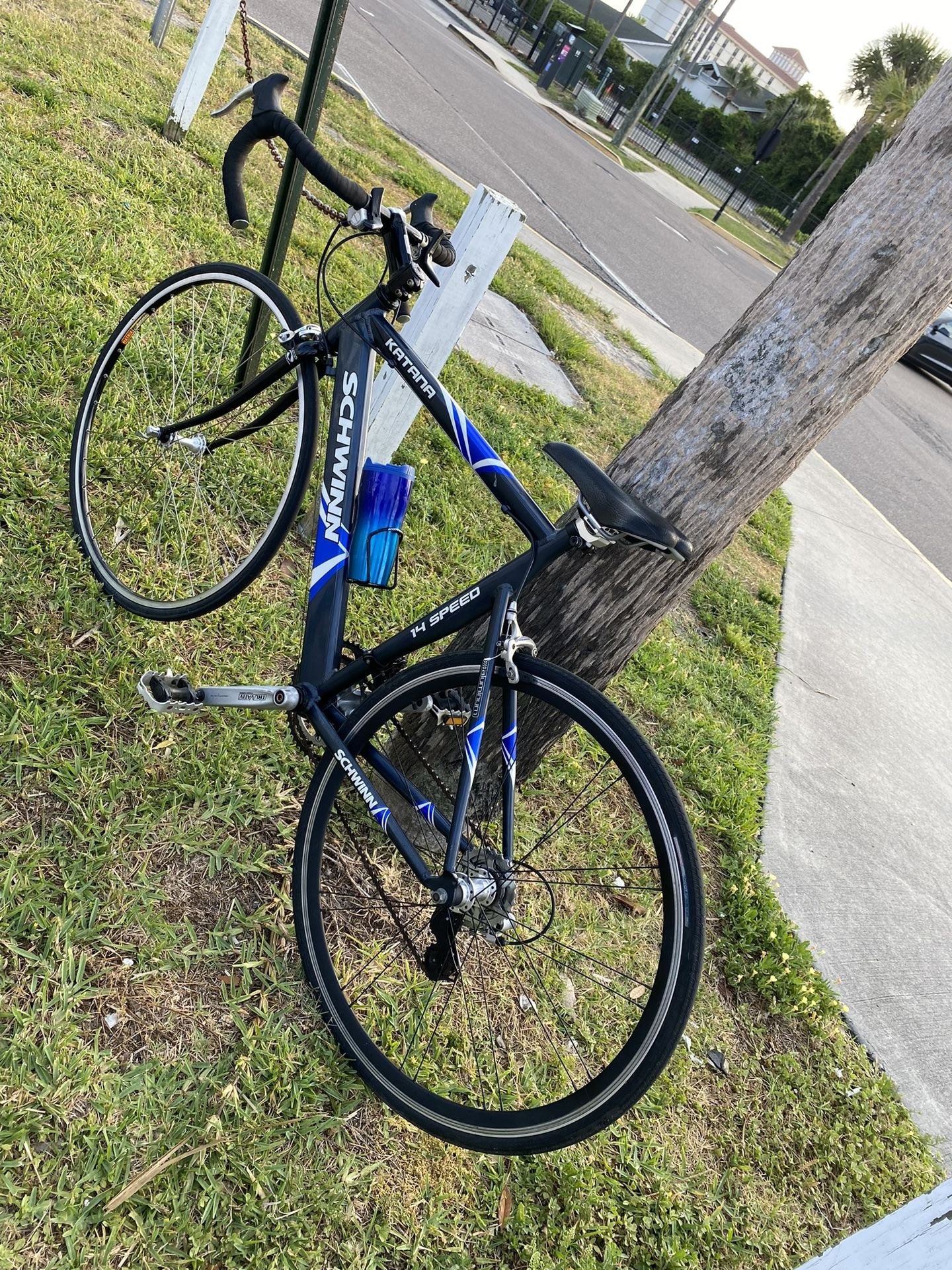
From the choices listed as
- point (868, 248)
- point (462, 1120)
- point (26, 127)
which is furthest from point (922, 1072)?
point (26, 127)

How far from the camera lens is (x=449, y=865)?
170cm

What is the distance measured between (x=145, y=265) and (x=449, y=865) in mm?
3243

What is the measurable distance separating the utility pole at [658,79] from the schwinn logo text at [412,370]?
83.6 feet

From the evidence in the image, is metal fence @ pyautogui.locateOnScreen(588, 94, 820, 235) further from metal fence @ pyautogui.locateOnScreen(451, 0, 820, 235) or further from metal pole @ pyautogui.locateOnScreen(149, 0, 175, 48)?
metal pole @ pyautogui.locateOnScreen(149, 0, 175, 48)

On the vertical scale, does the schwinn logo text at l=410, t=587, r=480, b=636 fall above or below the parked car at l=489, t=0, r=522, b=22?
below

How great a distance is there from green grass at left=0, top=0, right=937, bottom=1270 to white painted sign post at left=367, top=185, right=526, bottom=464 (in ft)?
2.23

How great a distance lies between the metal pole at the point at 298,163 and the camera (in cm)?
267

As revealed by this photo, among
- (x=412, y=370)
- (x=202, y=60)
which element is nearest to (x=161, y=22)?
(x=202, y=60)

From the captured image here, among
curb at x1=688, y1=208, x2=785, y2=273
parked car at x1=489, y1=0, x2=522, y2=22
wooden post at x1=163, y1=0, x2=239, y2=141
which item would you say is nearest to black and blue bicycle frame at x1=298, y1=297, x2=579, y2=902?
wooden post at x1=163, y1=0, x2=239, y2=141

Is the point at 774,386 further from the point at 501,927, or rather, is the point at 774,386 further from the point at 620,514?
the point at 501,927

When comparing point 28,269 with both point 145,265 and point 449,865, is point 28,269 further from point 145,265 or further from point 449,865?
point 449,865

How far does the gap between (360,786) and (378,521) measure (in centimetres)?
62

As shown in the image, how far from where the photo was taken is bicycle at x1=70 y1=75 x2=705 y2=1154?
167 centimetres

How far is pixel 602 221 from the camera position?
12.0 metres
